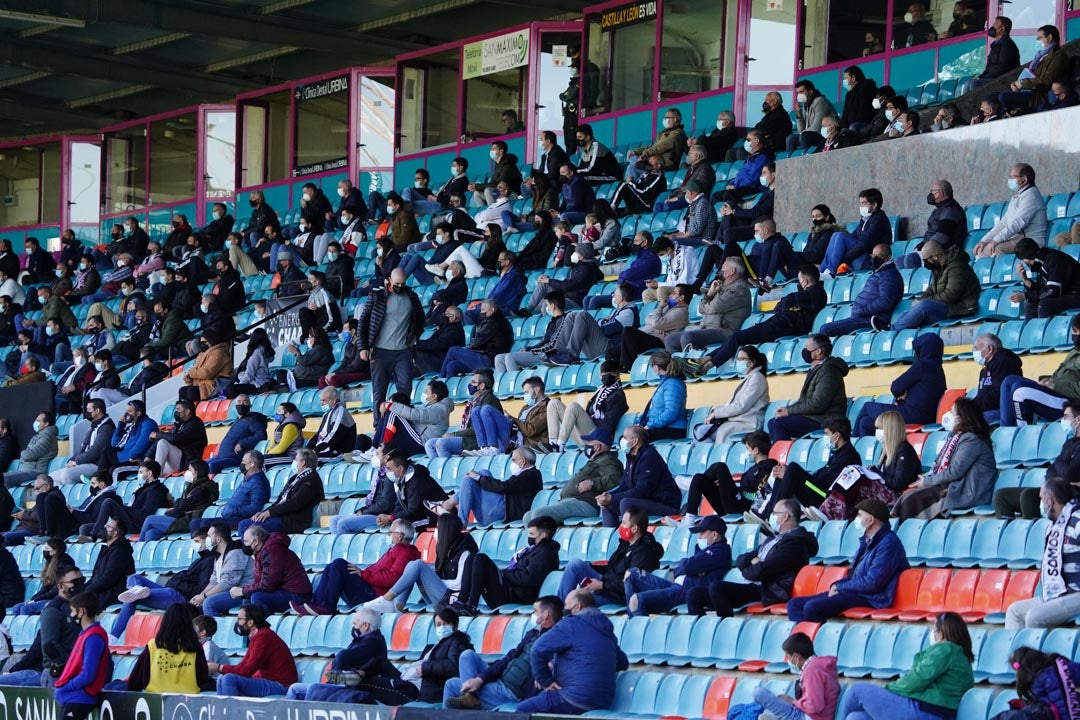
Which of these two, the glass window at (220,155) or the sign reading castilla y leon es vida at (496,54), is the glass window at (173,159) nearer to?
the glass window at (220,155)

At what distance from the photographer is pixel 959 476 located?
9812 mm

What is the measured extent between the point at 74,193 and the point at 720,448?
22.0 meters

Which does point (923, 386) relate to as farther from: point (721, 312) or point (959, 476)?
point (721, 312)

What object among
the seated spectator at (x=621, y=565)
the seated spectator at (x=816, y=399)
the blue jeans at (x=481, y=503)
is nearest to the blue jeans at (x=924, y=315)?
the seated spectator at (x=816, y=399)

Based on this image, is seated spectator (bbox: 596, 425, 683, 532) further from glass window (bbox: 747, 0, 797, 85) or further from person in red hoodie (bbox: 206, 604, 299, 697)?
glass window (bbox: 747, 0, 797, 85)

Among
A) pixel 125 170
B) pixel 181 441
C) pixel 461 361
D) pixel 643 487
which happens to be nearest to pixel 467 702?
pixel 643 487

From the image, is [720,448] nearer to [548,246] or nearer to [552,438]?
[552,438]

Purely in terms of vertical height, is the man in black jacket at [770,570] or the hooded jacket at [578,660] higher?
the man in black jacket at [770,570]

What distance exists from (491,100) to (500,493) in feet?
43.7

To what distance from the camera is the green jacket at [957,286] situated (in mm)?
12828

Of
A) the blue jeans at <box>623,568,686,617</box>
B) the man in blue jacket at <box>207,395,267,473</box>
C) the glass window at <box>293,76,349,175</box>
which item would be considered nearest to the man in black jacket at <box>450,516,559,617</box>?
the blue jeans at <box>623,568,686,617</box>

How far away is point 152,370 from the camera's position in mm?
18969

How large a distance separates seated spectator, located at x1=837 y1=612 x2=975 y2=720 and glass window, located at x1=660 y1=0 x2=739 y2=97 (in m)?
14.5

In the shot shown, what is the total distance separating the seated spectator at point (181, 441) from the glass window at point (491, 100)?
935cm
